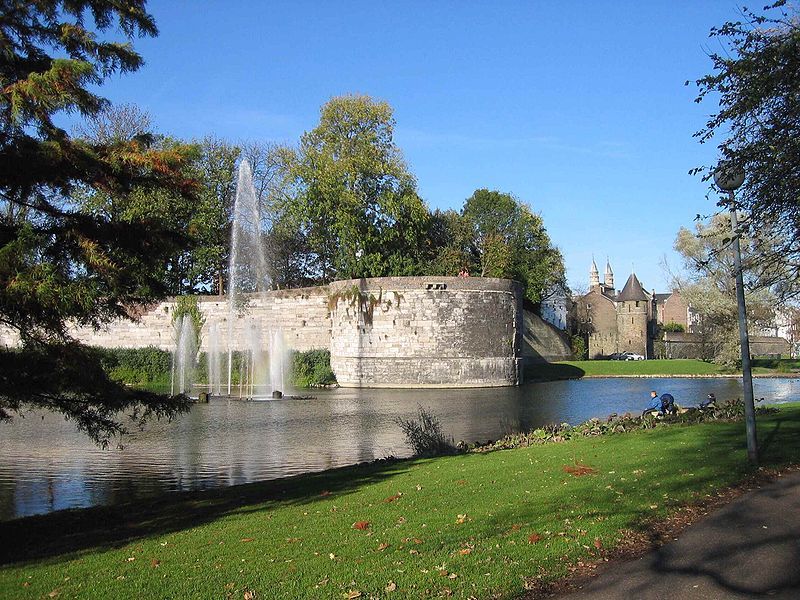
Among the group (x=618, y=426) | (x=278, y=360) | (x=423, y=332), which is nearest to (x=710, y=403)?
(x=618, y=426)

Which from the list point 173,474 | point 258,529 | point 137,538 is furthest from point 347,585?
point 173,474

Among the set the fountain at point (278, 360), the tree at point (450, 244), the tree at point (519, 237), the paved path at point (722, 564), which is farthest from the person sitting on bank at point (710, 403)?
the tree at point (519, 237)

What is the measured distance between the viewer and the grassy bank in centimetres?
4603

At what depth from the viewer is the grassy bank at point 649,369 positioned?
4603cm

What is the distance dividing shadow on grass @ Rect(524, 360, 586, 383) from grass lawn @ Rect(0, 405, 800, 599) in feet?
111

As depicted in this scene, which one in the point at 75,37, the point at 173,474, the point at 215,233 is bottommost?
the point at 173,474

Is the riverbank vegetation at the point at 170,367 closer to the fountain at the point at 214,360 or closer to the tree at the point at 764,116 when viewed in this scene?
the fountain at the point at 214,360

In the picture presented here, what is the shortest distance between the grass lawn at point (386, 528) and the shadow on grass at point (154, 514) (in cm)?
4

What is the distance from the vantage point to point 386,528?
25.1 ft

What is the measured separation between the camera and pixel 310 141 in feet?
164

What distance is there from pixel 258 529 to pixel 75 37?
234 inches

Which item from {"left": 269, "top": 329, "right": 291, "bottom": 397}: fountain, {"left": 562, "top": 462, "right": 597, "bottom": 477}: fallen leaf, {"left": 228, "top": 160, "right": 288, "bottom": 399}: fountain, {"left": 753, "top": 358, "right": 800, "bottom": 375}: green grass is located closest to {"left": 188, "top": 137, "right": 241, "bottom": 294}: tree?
{"left": 228, "top": 160, "right": 288, "bottom": 399}: fountain

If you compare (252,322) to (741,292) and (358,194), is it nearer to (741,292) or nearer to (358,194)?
(358,194)

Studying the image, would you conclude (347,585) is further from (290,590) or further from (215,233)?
(215,233)
